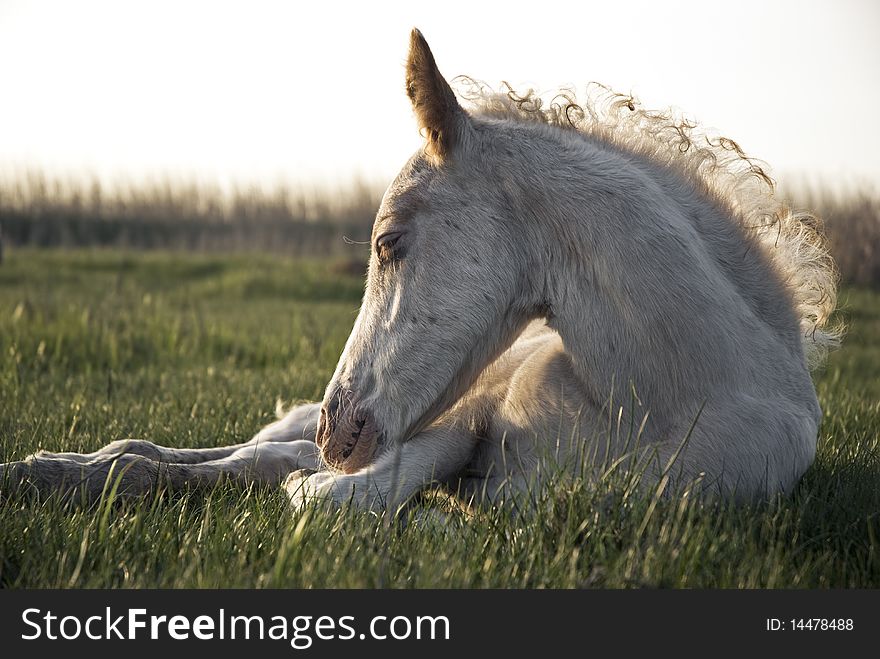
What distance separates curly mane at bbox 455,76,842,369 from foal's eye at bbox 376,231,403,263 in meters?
0.68

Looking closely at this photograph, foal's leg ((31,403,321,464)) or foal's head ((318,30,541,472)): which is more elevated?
foal's head ((318,30,541,472))

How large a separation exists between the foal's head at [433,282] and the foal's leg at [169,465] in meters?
0.63

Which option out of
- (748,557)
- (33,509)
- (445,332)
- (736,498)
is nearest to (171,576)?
(33,509)

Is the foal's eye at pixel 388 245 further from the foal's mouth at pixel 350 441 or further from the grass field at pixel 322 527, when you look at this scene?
the grass field at pixel 322 527

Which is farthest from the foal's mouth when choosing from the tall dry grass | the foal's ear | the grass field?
the tall dry grass

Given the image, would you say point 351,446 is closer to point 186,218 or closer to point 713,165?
point 713,165

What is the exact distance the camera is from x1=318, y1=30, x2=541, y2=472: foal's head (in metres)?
3.04

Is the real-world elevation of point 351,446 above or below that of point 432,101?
below

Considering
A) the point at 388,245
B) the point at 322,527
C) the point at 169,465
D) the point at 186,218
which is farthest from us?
the point at 186,218

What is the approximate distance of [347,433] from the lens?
3.24 metres

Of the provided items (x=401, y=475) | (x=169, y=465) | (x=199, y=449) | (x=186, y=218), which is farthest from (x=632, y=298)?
(x=186, y=218)

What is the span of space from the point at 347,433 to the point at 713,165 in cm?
187

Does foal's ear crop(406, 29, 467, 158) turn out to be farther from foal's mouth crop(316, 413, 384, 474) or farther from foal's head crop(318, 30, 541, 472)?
foal's mouth crop(316, 413, 384, 474)

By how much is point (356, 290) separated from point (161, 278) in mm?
4255
